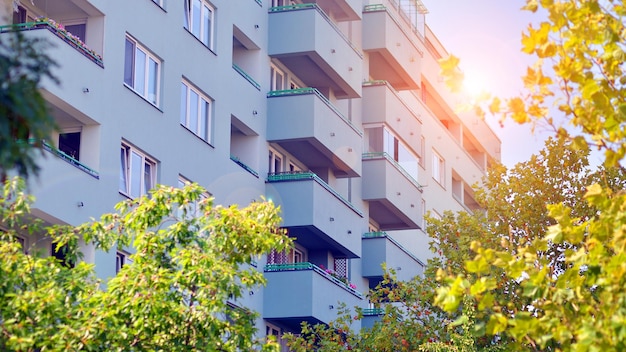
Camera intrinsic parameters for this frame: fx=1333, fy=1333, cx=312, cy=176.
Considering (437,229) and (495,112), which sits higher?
(437,229)

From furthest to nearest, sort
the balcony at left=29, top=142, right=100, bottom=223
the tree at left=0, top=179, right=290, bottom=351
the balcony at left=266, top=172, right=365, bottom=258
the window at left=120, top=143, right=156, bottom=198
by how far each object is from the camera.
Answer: the balcony at left=266, top=172, right=365, bottom=258 < the window at left=120, top=143, right=156, bottom=198 < the balcony at left=29, top=142, right=100, bottom=223 < the tree at left=0, top=179, right=290, bottom=351

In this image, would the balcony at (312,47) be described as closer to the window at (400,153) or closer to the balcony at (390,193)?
the balcony at (390,193)

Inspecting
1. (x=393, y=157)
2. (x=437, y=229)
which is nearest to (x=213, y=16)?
(x=437, y=229)

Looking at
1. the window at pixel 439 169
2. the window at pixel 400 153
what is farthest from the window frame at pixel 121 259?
the window at pixel 439 169

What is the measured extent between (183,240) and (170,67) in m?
12.1

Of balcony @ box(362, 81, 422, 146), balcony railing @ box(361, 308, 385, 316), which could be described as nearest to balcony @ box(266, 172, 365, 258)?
balcony railing @ box(361, 308, 385, 316)

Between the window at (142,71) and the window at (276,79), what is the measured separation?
8.00 meters

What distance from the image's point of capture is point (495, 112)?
15398 mm

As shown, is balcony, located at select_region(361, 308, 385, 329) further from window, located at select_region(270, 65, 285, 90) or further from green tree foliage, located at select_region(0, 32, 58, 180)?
green tree foliage, located at select_region(0, 32, 58, 180)

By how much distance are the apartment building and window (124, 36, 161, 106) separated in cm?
5

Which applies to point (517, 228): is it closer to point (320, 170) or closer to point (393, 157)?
point (320, 170)

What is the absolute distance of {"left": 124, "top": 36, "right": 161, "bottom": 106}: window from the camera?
29.8m

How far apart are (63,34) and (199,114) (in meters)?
7.73

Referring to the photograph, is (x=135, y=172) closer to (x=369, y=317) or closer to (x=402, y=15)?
(x=369, y=317)
